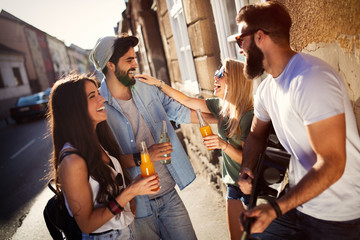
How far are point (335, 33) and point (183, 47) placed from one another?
3754 mm

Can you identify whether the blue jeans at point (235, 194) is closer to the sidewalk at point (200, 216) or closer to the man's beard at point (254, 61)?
the man's beard at point (254, 61)

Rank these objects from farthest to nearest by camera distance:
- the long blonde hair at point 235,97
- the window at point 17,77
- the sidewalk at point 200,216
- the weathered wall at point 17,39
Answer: the weathered wall at point 17,39, the window at point 17,77, the sidewalk at point 200,216, the long blonde hair at point 235,97

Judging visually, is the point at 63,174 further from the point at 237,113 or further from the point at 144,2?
the point at 144,2

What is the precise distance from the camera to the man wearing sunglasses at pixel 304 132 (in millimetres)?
1166

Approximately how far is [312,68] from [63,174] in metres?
1.40

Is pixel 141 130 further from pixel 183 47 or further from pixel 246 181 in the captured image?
pixel 183 47

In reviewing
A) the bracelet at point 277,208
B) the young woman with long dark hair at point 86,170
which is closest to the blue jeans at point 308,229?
the bracelet at point 277,208

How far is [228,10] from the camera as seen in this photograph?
3023 mm

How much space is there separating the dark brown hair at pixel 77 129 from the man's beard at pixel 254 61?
42.4 inches

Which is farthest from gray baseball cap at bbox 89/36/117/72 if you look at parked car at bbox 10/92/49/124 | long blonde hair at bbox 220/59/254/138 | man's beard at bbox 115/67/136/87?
parked car at bbox 10/92/49/124

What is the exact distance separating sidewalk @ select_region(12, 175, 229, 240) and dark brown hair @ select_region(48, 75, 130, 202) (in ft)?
6.60

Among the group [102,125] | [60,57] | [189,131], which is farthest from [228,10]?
[60,57]

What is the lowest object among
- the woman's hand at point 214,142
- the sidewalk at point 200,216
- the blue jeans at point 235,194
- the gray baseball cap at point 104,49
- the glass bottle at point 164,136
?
the sidewalk at point 200,216

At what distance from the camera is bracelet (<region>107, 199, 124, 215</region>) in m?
1.63
